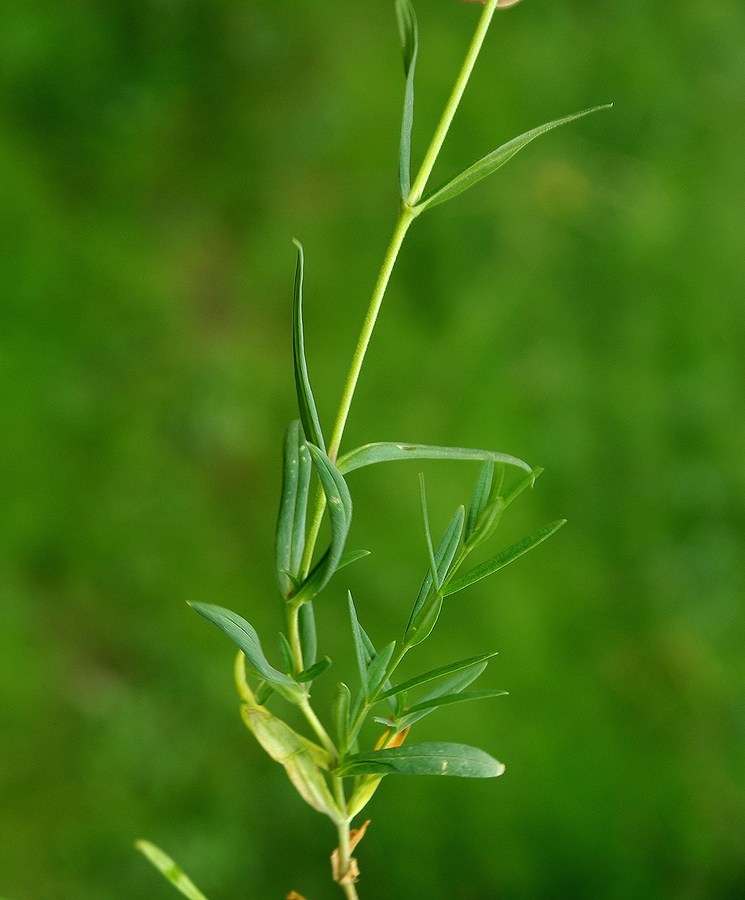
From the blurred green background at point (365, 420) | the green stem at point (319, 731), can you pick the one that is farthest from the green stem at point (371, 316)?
the blurred green background at point (365, 420)

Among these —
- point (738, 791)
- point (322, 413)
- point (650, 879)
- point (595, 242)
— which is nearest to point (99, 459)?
point (322, 413)

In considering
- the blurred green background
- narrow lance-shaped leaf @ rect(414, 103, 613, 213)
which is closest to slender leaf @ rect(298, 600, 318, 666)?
narrow lance-shaped leaf @ rect(414, 103, 613, 213)

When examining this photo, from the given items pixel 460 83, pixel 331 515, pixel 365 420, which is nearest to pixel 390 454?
pixel 331 515

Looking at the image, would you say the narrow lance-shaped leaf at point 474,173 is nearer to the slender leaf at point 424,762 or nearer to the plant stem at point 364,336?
the plant stem at point 364,336

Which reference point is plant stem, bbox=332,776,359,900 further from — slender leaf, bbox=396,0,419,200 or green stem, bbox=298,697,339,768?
slender leaf, bbox=396,0,419,200

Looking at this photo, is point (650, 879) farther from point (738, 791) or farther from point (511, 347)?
point (511, 347)

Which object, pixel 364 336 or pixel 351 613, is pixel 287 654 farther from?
pixel 364 336
